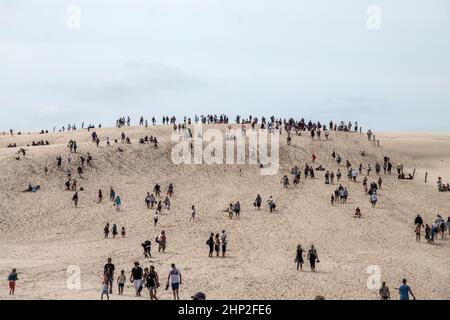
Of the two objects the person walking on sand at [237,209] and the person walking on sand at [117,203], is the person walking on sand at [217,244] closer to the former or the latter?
the person walking on sand at [237,209]

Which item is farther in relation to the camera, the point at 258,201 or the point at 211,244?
the point at 258,201

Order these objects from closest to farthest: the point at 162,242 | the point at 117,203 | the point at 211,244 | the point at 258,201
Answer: the point at 211,244 → the point at 162,242 → the point at 117,203 → the point at 258,201

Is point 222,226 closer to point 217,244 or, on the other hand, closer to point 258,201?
point 258,201

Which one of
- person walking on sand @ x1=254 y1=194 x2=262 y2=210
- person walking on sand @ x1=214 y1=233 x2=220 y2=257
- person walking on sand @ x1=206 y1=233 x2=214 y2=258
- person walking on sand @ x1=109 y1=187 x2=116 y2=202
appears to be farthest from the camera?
person walking on sand @ x1=109 y1=187 x2=116 y2=202

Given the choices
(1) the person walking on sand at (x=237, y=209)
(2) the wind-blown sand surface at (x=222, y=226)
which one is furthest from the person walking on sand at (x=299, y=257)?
(1) the person walking on sand at (x=237, y=209)

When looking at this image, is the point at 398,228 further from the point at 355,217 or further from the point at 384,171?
the point at 384,171

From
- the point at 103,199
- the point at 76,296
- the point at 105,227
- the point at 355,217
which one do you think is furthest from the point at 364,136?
the point at 76,296

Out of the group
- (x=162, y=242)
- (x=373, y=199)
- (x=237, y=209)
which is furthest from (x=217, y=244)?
(x=373, y=199)

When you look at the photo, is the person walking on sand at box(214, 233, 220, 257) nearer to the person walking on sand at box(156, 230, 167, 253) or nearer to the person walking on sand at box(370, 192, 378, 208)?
the person walking on sand at box(156, 230, 167, 253)

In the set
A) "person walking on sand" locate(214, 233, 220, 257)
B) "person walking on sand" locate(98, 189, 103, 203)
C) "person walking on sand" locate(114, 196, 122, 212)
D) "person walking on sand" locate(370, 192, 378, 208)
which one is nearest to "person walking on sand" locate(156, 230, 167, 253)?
"person walking on sand" locate(214, 233, 220, 257)
